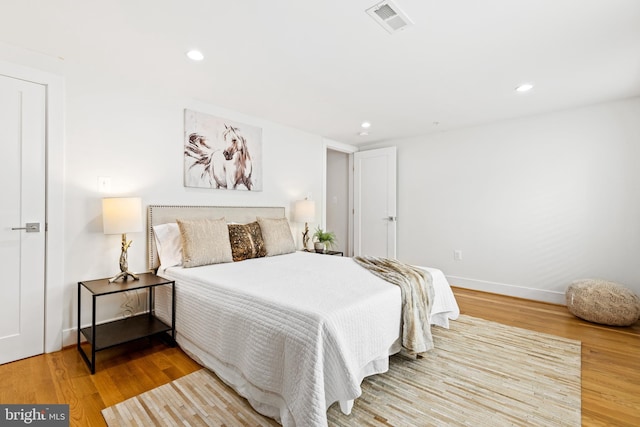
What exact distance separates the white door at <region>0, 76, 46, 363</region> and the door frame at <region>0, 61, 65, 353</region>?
3cm

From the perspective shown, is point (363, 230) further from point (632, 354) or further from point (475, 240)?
point (632, 354)

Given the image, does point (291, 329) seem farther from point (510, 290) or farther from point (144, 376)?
point (510, 290)

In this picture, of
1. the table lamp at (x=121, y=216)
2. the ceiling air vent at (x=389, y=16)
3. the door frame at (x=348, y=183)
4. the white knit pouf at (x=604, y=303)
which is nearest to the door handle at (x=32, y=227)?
the table lamp at (x=121, y=216)

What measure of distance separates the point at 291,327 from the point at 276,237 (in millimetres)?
2027

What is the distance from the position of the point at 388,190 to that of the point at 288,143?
1.94 meters

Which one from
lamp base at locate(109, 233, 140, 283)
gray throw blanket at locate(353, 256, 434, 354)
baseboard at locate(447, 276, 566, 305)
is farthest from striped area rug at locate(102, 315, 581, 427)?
baseboard at locate(447, 276, 566, 305)

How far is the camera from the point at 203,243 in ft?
9.31

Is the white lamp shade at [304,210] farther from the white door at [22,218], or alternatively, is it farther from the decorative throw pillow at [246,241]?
the white door at [22,218]

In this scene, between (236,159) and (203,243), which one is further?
(236,159)

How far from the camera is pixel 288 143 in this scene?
175 inches

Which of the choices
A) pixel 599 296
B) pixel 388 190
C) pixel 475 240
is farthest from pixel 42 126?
pixel 599 296

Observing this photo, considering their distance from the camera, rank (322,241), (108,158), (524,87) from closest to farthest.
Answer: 1. (108,158)
2. (524,87)
3. (322,241)

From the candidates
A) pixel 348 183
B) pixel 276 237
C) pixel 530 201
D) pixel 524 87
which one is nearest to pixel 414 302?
pixel 276 237

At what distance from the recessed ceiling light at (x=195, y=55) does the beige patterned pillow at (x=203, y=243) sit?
1441 millimetres
